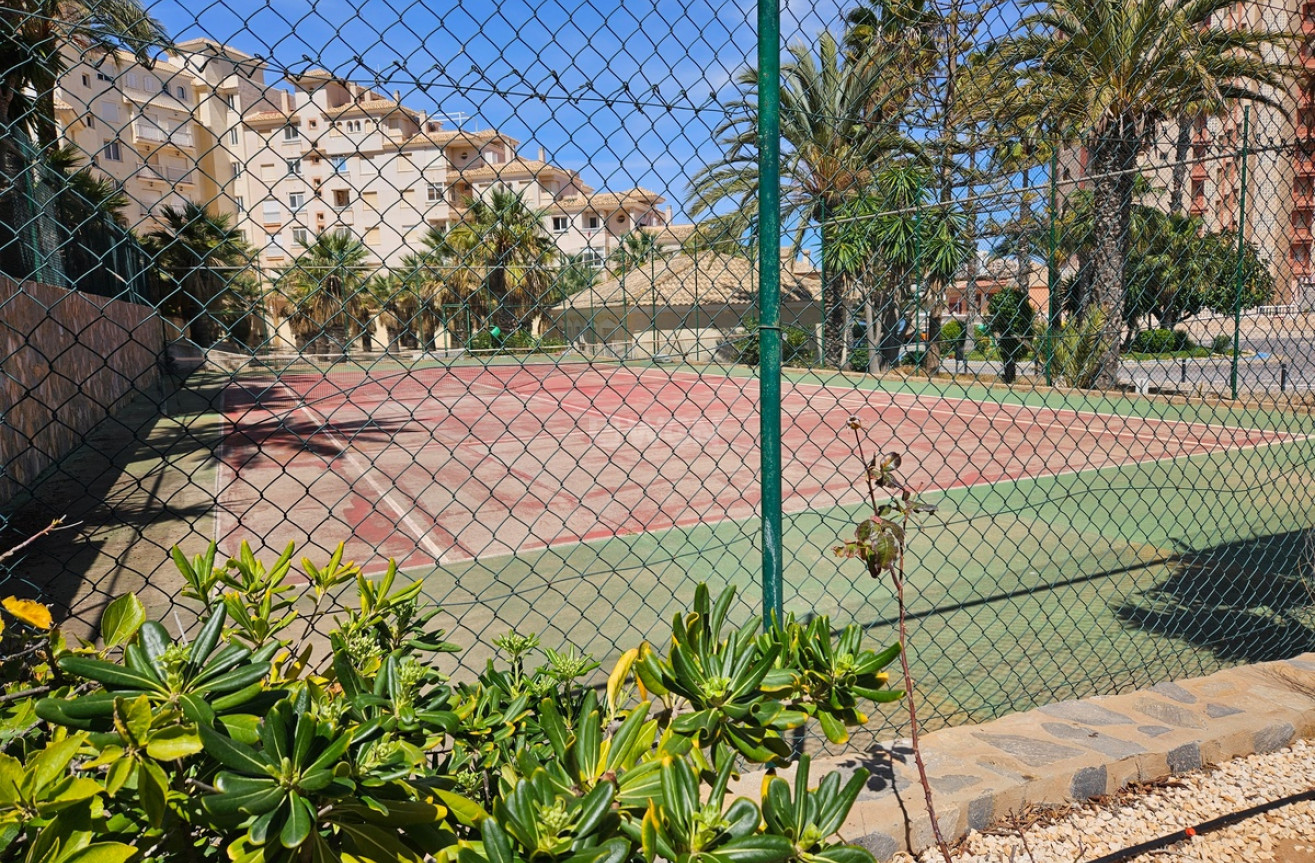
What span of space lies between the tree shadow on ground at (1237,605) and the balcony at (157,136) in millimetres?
4014

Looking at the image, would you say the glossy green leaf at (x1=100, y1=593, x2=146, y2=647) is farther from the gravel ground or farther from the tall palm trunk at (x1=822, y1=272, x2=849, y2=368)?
the tall palm trunk at (x1=822, y1=272, x2=849, y2=368)

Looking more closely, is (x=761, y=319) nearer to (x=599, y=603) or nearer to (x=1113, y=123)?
(x=599, y=603)

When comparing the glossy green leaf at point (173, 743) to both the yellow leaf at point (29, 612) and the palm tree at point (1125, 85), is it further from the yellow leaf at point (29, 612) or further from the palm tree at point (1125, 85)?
the palm tree at point (1125, 85)

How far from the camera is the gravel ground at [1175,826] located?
2402 millimetres

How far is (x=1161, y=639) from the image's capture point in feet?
13.4

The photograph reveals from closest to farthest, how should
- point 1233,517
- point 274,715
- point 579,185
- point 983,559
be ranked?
point 274,715, point 579,185, point 983,559, point 1233,517

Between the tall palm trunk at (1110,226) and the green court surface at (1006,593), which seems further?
the tall palm trunk at (1110,226)

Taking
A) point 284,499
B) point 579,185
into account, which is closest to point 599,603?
point 579,185

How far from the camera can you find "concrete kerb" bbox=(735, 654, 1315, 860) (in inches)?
97.2

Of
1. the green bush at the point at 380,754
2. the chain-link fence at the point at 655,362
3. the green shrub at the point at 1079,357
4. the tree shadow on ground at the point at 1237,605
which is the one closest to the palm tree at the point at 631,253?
the chain-link fence at the point at 655,362

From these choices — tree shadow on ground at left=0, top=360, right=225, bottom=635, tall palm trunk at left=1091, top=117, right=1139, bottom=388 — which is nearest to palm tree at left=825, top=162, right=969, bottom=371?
tall palm trunk at left=1091, top=117, right=1139, bottom=388

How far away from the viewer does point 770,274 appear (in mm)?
2396

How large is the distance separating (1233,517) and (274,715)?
23.7ft

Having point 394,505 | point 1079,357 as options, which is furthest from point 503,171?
point 1079,357
